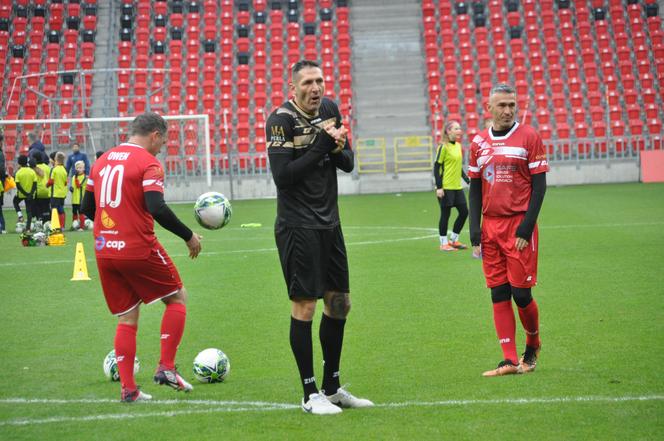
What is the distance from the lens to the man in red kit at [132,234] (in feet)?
21.4

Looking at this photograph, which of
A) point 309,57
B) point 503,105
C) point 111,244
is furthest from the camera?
point 309,57

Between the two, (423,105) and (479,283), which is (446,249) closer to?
(479,283)

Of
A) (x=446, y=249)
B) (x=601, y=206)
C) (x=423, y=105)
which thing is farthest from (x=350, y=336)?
(x=423, y=105)

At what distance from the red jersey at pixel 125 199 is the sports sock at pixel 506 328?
106 inches

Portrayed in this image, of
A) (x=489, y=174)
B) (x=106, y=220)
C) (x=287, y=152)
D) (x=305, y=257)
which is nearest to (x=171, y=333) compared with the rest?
(x=106, y=220)

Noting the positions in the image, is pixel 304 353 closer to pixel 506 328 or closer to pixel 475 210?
pixel 506 328

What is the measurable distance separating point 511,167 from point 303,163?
2007mm

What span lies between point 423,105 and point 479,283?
25.9 metres

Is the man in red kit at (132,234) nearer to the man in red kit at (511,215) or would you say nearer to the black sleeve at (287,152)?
the black sleeve at (287,152)

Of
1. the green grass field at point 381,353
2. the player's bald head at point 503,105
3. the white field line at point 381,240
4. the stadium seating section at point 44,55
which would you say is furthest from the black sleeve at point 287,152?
the stadium seating section at point 44,55

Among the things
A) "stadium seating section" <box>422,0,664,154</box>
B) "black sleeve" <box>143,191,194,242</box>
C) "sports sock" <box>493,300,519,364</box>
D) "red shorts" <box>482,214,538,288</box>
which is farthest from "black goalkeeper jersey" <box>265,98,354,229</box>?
"stadium seating section" <box>422,0,664,154</box>

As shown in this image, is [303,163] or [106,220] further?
[106,220]

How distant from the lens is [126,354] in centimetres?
654

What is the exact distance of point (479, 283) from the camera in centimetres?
1191
